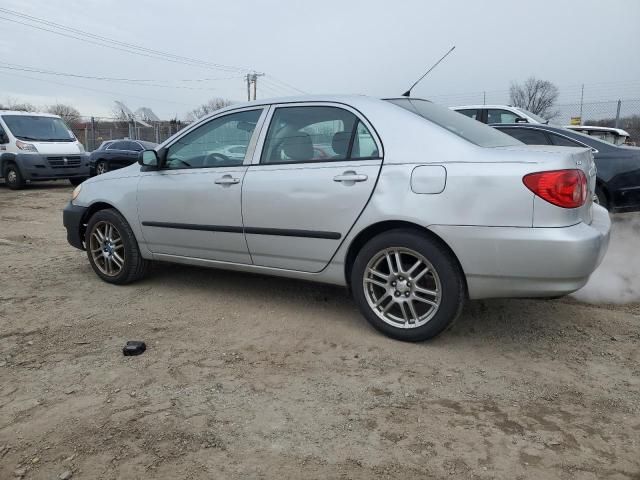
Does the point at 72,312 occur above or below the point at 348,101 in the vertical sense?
below

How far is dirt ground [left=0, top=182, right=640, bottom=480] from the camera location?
7.18 feet

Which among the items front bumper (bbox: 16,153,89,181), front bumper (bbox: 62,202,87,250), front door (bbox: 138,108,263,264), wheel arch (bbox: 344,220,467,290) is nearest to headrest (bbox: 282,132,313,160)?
front door (bbox: 138,108,263,264)

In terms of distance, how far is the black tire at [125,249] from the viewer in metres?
4.51

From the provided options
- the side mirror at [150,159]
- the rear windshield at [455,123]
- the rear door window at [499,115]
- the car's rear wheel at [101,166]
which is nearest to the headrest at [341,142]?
the rear windshield at [455,123]

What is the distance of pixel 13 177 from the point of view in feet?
43.1

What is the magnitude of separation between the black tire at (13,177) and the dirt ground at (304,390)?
10.0 meters

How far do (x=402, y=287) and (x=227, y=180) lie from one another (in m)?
1.52

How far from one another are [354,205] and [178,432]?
167cm

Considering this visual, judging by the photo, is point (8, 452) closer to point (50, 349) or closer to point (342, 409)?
point (50, 349)

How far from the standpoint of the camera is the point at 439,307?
124 inches

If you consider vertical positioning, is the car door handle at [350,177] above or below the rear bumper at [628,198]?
above

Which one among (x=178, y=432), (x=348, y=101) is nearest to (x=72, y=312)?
(x=178, y=432)

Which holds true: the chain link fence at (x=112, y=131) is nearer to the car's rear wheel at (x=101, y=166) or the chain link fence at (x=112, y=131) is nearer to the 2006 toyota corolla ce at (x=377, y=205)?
the car's rear wheel at (x=101, y=166)

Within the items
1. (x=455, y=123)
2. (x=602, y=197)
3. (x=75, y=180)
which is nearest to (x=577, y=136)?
(x=602, y=197)
